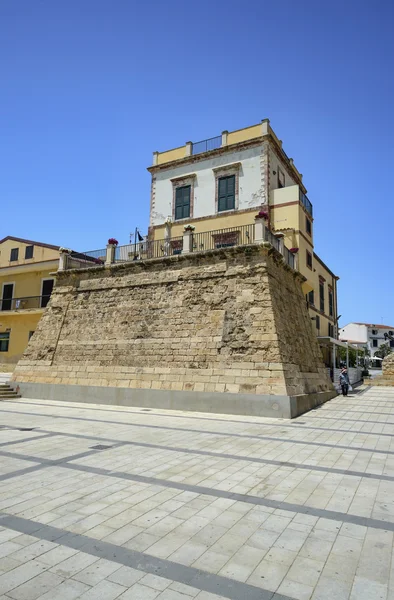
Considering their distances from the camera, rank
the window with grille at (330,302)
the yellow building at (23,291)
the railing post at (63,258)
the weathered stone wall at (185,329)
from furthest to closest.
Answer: the window with grille at (330,302)
the yellow building at (23,291)
the railing post at (63,258)
the weathered stone wall at (185,329)

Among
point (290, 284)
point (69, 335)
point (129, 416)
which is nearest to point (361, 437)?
point (129, 416)

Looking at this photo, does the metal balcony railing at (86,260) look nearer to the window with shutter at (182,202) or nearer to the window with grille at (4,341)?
the window with shutter at (182,202)

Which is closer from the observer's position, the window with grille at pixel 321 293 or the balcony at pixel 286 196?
the balcony at pixel 286 196

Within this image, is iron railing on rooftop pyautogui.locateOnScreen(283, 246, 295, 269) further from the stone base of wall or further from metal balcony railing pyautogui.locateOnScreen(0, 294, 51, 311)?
metal balcony railing pyautogui.locateOnScreen(0, 294, 51, 311)

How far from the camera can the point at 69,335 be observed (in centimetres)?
1780

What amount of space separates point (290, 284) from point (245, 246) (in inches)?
150

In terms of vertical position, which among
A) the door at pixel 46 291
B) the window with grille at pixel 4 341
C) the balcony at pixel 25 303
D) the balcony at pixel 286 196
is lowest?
the window with grille at pixel 4 341

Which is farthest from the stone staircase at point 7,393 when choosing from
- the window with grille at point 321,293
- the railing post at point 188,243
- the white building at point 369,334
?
the white building at point 369,334

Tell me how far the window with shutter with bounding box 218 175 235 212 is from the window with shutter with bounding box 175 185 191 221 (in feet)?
6.30

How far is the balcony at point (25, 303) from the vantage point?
22719 mm

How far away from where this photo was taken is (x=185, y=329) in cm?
1470

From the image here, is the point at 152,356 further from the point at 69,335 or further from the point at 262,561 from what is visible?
the point at 262,561

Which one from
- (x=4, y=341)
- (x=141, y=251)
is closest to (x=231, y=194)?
(x=141, y=251)

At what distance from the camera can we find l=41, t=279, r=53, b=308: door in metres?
22.7
